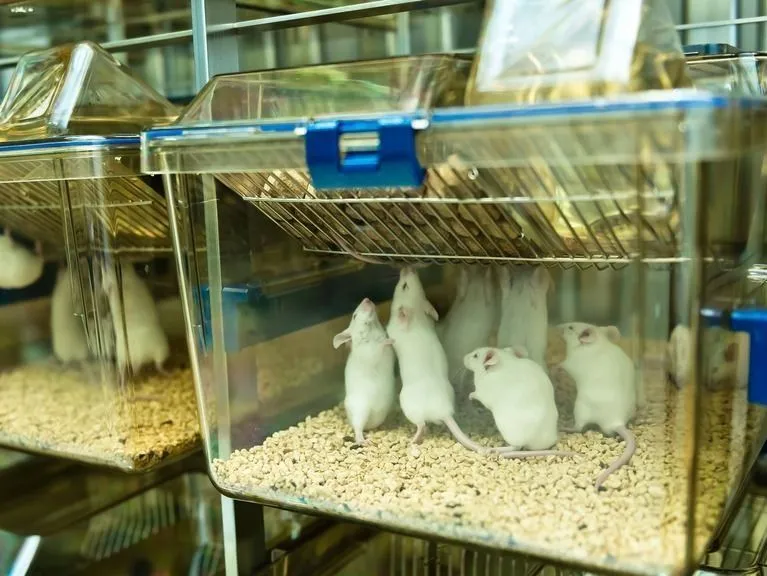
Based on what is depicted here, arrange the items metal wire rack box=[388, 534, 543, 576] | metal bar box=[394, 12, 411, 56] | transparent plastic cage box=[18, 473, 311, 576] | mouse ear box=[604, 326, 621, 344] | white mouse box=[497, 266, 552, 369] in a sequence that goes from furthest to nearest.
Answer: metal bar box=[394, 12, 411, 56]
transparent plastic cage box=[18, 473, 311, 576]
metal wire rack box=[388, 534, 543, 576]
white mouse box=[497, 266, 552, 369]
mouse ear box=[604, 326, 621, 344]

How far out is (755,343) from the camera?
69 centimetres

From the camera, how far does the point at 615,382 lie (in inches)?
30.0

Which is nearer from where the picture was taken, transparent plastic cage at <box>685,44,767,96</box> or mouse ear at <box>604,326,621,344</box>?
mouse ear at <box>604,326,621,344</box>

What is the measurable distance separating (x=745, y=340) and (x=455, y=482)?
0.29m

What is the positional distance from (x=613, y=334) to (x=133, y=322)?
0.58m

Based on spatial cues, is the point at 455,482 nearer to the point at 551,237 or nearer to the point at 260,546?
the point at 551,237

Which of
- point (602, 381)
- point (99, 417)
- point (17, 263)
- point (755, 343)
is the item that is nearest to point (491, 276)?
point (602, 381)

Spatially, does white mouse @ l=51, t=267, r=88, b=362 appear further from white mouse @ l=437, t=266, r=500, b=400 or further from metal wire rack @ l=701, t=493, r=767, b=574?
metal wire rack @ l=701, t=493, r=767, b=574

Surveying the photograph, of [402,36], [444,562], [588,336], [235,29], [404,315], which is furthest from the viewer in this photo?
[402,36]

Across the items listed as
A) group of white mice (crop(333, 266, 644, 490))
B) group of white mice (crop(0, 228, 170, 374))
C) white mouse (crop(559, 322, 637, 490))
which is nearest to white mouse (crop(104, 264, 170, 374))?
group of white mice (crop(0, 228, 170, 374))

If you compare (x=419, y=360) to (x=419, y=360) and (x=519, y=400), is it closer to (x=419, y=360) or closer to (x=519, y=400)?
(x=419, y=360)

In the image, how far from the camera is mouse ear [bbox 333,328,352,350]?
3.00ft

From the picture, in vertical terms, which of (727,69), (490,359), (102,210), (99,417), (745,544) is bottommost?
(745,544)

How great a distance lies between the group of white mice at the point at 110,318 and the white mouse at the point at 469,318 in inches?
15.0
